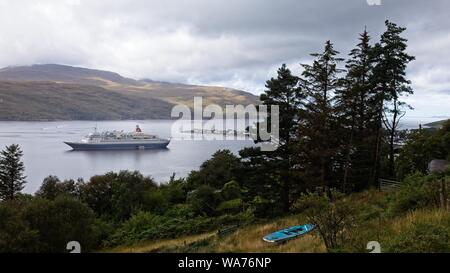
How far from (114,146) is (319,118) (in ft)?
261

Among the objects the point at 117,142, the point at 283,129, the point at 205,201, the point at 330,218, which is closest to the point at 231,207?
the point at 205,201

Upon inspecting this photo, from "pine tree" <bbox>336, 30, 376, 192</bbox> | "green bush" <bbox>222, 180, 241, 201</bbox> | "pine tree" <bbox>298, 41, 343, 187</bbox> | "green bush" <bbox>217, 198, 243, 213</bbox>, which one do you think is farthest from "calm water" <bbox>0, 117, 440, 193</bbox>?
"pine tree" <bbox>298, 41, 343, 187</bbox>

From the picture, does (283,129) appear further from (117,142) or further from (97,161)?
(117,142)

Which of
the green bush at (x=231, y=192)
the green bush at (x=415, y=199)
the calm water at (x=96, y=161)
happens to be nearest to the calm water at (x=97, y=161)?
the calm water at (x=96, y=161)

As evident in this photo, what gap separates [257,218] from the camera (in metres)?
22.5

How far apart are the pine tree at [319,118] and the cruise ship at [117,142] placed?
76197mm

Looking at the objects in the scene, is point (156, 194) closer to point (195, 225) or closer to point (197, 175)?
point (197, 175)

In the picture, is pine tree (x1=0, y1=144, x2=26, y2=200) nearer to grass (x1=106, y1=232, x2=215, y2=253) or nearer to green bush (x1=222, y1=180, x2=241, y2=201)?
green bush (x1=222, y1=180, x2=241, y2=201)

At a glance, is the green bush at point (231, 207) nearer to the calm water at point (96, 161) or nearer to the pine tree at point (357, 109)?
the pine tree at point (357, 109)

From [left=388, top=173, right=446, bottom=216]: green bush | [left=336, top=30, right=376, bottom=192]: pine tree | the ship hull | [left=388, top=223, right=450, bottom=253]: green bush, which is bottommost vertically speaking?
the ship hull

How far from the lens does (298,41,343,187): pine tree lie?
65.6 feet

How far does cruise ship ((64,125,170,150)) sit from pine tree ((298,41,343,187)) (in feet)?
250
